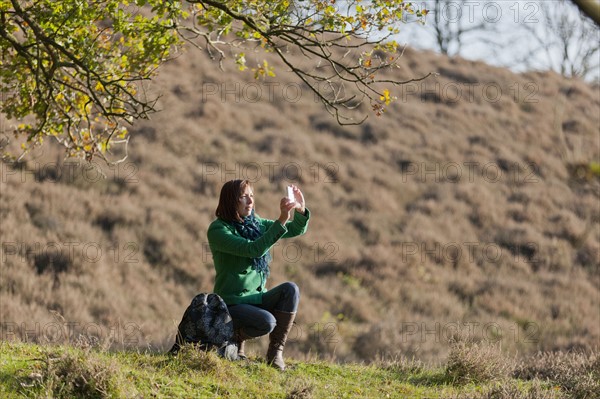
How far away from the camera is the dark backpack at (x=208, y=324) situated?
689 cm

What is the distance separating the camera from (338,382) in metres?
7.47

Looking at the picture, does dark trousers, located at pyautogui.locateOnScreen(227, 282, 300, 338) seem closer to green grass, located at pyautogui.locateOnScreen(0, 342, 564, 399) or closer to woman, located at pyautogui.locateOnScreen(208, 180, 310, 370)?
woman, located at pyautogui.locateOnScreen(208, 180, 310, 370)

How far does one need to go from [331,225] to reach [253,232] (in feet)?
54.5

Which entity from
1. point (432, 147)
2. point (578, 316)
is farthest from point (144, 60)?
point (432, 147)

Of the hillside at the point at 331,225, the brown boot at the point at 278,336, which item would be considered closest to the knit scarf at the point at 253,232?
the brown boot at the point at 278,336

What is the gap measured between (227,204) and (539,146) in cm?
2701

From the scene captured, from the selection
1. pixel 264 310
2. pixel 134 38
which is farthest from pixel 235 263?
pixel 134 38

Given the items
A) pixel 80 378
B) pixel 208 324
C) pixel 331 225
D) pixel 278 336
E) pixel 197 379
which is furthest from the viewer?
pixel 331 225

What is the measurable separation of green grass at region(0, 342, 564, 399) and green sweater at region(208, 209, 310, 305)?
0.64 m

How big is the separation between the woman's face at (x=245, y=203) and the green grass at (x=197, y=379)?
132 centimetres

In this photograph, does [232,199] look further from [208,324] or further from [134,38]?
[134,38]

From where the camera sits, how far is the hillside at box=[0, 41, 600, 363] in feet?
57.6

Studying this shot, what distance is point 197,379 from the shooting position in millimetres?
6473

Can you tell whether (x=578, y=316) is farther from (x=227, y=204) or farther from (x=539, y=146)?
(x=227, y=204)
